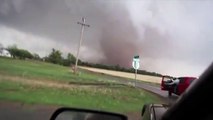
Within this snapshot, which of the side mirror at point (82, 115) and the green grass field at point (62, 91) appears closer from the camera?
the side mirror at point (82, 115)

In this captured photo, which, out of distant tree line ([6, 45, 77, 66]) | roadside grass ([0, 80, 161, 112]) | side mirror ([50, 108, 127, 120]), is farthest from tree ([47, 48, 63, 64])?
side mirror ([50, 108, 127, 120])

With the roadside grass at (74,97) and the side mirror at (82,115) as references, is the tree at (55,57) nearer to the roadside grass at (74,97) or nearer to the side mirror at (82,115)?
the roadside grass at (74,97)

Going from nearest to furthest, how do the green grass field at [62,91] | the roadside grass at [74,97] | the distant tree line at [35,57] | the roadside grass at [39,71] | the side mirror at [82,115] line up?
the side mirror at [82,115] < the roadside grass at [74,97] < the green grass field at [62,91] < the roadside grass at [39,71] < the distant tree line at [35,57]

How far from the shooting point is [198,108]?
1.08 m

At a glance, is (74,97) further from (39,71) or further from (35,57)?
(35,57)

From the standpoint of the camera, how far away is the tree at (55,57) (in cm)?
4350

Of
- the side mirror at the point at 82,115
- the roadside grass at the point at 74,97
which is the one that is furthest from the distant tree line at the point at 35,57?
the side mirror at the point at 82,115

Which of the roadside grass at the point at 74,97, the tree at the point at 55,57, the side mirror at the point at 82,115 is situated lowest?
the roadside grass at the point at 74,97

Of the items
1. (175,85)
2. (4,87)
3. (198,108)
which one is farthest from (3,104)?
(198,108)

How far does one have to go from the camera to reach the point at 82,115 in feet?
9.26

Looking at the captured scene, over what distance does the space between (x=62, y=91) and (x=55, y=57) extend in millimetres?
19557

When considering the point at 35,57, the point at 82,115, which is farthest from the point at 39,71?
the point at 82,115

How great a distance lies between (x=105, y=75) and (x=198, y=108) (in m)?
38.8

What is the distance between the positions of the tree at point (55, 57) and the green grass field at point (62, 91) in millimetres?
4415
